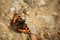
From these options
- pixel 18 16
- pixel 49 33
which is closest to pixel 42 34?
pixel 49 33

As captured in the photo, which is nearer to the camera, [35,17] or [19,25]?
[19,25]

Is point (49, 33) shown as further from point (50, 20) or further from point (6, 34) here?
point (6, 34)

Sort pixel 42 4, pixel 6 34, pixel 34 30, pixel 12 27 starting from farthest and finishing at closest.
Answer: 1. pixel 42 4
2. pixel 34 30
3. pixel 12 27
4. pixel 6 34
